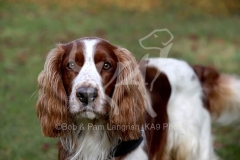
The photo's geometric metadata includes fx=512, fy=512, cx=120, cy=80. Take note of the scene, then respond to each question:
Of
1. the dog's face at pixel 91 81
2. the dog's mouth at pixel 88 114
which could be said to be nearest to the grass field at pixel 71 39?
the dog's face at pixel 91 81

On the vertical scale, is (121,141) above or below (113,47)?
below

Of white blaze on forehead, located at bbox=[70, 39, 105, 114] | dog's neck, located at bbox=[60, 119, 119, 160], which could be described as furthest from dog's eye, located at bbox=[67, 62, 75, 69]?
dog's neck, located at bbox=[60, 119, 119, 160]

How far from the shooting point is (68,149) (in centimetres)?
457

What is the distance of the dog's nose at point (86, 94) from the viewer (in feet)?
13.0

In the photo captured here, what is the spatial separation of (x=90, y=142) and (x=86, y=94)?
0.69 metres

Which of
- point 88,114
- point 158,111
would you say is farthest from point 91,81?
point 158,111

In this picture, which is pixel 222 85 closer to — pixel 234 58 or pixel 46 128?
pixel 46 128

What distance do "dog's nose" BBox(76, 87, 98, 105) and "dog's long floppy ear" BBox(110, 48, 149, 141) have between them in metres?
0.31

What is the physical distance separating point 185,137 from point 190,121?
180mm

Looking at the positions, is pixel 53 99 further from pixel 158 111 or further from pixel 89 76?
pixel 158 111

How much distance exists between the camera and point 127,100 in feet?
14.3

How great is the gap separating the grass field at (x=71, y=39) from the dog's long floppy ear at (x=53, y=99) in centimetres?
210

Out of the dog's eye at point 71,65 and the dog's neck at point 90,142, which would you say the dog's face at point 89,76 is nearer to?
the dog's eye at point 71,65

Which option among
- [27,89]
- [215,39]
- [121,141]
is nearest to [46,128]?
[121,141]
